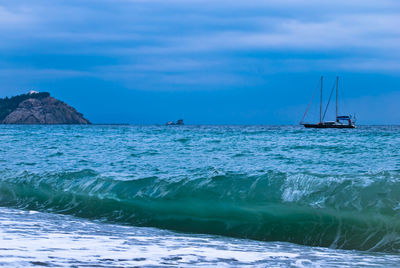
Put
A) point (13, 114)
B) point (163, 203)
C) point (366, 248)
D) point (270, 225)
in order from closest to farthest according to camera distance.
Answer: point (366, 248)
point (270, 225)
point (163, 203)
point (13, 114)

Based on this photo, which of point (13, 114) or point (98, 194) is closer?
point (98, 194)

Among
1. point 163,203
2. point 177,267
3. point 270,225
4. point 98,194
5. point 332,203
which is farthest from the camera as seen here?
point 98,194

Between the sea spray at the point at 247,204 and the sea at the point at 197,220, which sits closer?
the sea at the point at 197,220

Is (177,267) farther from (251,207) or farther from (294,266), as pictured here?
(251,207)

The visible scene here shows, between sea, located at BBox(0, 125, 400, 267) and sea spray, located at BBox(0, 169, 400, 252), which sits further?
sea spray, located at BBox(0, 169, 400, 252)

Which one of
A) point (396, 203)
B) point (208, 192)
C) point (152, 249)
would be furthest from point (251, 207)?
point (152, 249)

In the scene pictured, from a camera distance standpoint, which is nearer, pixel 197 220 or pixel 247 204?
pixel 197 220

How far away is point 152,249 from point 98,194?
488cm

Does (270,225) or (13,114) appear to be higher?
(13,114)

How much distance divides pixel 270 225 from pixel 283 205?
991 mm

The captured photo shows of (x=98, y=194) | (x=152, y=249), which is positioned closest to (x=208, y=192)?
(x=98, y=194)

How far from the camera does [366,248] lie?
607 centimetres

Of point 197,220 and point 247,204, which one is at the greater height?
point 247,204

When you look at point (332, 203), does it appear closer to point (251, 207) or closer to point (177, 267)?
point (251, 207)
